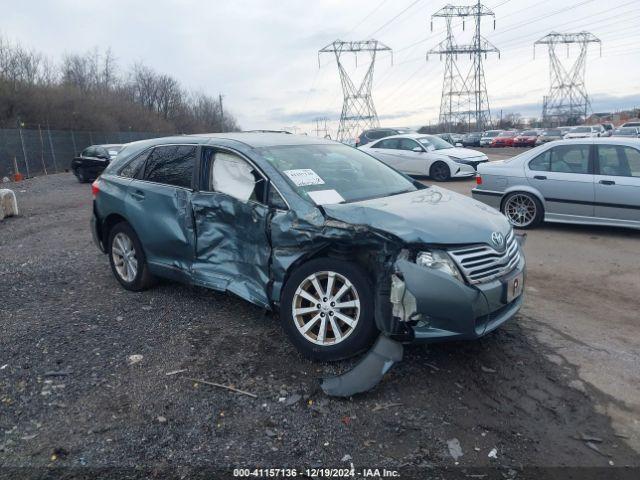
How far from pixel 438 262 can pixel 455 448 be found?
1.14m

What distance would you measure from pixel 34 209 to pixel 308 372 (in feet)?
39.5

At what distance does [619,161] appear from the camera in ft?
25.7

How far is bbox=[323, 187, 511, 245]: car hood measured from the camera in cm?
349

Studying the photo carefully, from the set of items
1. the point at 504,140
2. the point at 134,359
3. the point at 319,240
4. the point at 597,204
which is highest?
the point at 319,240

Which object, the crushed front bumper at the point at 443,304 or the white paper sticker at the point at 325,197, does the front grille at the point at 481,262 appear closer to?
the crushed front bumper at the point at 443,304

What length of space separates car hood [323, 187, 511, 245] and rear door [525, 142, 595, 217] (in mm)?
4579

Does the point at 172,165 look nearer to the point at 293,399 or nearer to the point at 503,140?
the point at 293,399

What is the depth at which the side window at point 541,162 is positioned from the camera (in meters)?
8.53

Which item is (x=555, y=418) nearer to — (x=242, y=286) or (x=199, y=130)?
(x=242, y=286)

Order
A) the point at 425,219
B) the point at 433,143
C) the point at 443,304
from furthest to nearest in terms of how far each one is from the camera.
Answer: the point at 433,143 < the point at 425,219 < the point at 443,304

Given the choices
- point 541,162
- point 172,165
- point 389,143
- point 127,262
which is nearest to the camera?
point 172,165

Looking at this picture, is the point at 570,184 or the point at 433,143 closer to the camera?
the point at 570,184

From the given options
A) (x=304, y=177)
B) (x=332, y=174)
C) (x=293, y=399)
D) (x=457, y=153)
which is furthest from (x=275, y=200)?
(x=457, y=153)

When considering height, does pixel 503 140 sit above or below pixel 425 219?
below
